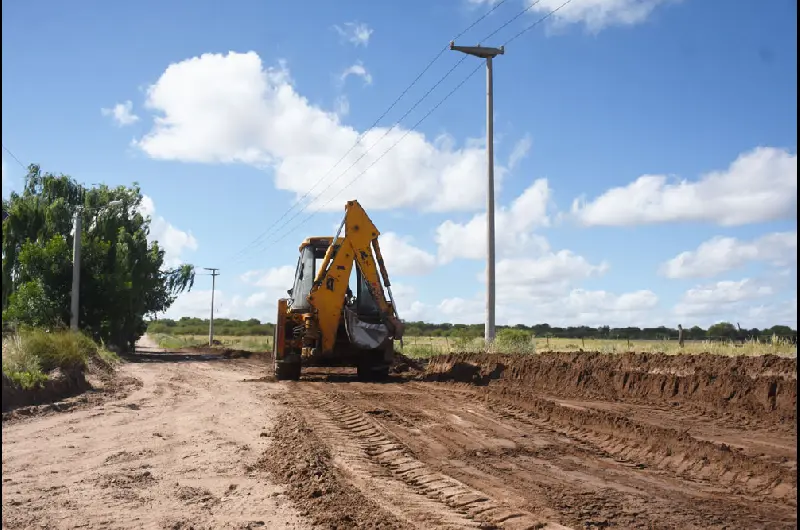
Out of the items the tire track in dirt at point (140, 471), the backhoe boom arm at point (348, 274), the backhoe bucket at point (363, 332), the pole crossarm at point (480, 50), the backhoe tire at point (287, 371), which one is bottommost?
the tire track in dirt at point (140, 471)

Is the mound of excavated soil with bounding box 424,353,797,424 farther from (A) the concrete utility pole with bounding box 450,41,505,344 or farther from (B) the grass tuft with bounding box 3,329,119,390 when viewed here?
(B) the grass tuft with bounding box 3,329,119,390

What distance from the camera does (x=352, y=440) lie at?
9664 millimetres

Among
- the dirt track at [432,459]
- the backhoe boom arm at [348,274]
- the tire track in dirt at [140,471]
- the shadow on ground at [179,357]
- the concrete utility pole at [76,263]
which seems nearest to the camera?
the tire track in dirt at [140,471]

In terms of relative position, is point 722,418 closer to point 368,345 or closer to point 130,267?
point 368,345

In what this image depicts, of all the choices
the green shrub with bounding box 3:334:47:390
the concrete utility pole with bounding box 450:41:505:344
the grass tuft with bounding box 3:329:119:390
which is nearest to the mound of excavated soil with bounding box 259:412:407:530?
the green shrub with bounding box 3:334:47:390

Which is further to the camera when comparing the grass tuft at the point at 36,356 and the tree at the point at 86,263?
the tree at the point at 86,263

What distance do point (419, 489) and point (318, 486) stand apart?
93 cm

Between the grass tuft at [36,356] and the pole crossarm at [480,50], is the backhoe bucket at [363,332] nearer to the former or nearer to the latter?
the grass tuft at [36,356]

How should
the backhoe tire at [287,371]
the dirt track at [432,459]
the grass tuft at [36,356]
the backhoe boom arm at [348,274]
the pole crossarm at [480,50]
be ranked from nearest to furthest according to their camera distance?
the dirt track at [432,459]
the grass tuft at [36,356]
the backhoe boom arm at [348,274]
the backhoe tire at [287,371]
the pole crossarm at [480,50]

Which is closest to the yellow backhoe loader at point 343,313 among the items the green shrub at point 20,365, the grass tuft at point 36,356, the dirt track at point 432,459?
the dirt track at point 432,459

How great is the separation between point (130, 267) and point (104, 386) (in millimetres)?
25317

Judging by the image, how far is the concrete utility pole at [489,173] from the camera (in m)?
24.0

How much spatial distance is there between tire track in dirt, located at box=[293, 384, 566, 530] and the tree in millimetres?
8322

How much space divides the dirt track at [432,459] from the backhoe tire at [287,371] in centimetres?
447
